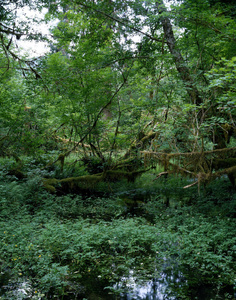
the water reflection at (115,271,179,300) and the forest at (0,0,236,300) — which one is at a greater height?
the forest at (0,0,236,300)

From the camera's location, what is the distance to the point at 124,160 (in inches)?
484

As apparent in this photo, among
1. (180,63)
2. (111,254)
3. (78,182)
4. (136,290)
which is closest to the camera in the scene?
(136,290)

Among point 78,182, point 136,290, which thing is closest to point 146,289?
point 136,290

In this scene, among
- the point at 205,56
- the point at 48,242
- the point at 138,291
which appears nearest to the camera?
the point at 138,291

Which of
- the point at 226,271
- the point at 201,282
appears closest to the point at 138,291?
the point at 201,282

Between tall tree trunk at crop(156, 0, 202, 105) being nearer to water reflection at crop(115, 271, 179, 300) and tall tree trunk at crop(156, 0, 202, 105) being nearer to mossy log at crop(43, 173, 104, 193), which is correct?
mossy log at crop(43, 173, 104, 193)

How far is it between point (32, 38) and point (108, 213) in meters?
6.38

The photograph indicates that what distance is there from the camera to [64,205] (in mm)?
9789

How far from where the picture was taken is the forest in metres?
4.87

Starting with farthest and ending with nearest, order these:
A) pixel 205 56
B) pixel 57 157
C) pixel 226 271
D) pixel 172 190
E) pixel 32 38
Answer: pixel 57 157 → pixel 172 190 → pixel 205 56 → pixel 32 38 → pixel 226 271

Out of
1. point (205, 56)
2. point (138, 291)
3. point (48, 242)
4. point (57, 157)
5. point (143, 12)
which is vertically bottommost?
point (138, 291)

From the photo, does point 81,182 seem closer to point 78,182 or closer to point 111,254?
point 78,182

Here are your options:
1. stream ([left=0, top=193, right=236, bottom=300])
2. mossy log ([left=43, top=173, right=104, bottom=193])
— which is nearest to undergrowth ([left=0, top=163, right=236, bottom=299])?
stream ([left=0, top=193, right=236, bottom=300])

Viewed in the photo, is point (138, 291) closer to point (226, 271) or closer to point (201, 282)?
point (201, 282)
